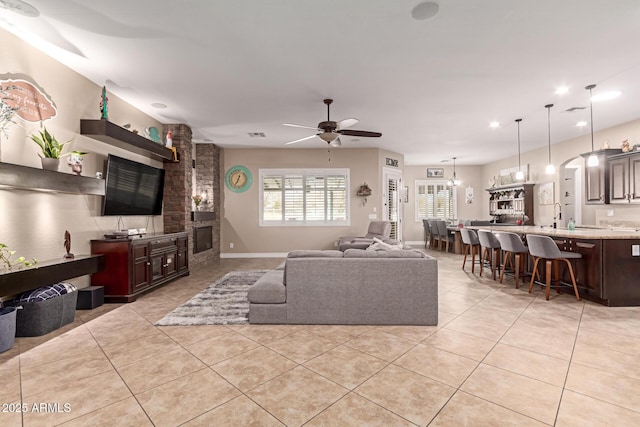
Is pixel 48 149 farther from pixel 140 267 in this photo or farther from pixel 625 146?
pixel 625 146

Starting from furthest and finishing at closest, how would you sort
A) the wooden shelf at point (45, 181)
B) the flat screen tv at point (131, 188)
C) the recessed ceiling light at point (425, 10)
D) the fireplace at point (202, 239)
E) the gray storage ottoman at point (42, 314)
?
the fireplace at point (202, 239) → the flat screen tv at point (131, 188) → the gray storage ottoman at point (42, 314) → the wooden shelf at point (45, 181) → the recessed ceiling light at point (425, 10)

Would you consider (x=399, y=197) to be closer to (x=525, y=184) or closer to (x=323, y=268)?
(x=525, y=184)

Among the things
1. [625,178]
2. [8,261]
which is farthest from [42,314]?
[625,178]

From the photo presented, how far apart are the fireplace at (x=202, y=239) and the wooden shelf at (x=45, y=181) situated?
9.04 feet

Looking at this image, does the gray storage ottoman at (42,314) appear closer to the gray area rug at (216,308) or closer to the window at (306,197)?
the gray area rug at (216,308)

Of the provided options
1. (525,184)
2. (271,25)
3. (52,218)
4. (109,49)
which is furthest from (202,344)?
(525,184)

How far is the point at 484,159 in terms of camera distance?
31.7 feet

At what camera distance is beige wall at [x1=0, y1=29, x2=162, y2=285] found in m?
2.92

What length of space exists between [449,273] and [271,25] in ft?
17.3

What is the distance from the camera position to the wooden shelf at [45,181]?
8.67ft

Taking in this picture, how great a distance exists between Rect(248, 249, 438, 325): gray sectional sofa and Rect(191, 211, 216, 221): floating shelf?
3.69 meters

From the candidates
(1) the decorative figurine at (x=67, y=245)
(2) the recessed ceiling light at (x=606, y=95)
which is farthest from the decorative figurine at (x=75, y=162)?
(2) the recessed ceiling light at (x=606, y=95)

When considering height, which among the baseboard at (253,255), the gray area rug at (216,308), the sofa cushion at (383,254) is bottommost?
the gray area rug at (216,308)

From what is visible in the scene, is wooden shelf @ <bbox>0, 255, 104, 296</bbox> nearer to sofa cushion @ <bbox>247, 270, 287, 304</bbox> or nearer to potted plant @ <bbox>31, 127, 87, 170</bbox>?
potted plant @ <bbox>31, 127, 87, 170</bbox>
